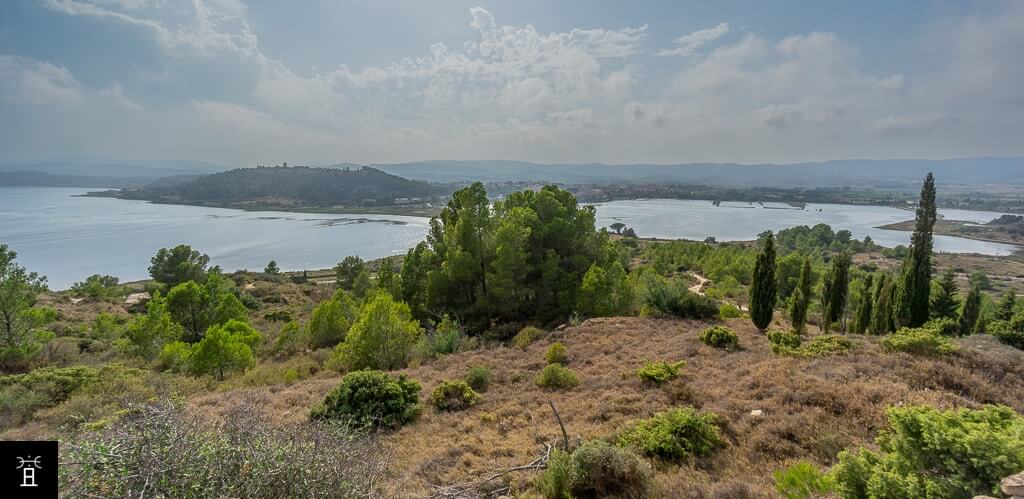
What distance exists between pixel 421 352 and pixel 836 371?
10579mm

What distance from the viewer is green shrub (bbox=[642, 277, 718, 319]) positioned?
56.6 ft

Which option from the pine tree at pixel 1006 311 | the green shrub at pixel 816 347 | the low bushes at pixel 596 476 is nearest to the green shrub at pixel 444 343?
the low bushes at pixel 596 476

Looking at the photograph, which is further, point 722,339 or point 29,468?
point 722,339

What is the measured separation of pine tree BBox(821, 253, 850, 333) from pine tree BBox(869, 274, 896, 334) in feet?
8.82

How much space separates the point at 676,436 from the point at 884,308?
18584 millimetres

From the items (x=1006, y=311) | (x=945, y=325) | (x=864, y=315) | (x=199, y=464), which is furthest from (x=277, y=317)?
(x=1006, y=311)

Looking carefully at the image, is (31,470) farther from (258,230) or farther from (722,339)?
(258,230)

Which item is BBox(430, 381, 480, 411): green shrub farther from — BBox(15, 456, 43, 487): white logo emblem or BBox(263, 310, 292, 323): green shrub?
BBox(263, 310, 292, 323): green shrub

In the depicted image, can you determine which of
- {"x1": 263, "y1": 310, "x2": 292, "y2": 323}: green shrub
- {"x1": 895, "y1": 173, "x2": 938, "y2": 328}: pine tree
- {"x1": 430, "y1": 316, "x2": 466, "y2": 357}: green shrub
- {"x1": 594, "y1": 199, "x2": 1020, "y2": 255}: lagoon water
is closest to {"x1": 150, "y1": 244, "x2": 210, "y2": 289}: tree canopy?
{"x1": 263, "y1": 310, "x2": 292, "y2": 323}: green shrub

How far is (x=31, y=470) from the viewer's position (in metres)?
3.30

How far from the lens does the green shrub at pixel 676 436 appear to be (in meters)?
5.89

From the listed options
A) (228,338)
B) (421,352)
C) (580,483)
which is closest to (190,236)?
(228,338)

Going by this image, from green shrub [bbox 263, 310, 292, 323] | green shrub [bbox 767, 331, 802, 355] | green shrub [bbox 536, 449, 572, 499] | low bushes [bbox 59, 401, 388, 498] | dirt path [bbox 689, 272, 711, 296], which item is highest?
low bushes [bbox 59, 401, 388, 498]

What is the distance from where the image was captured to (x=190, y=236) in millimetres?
66375
